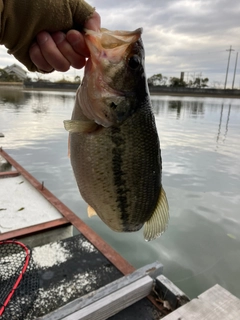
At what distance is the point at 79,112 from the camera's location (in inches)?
54.3

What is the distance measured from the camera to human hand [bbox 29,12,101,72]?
50.9 inches

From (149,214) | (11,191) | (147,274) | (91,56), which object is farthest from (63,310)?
(11,191)

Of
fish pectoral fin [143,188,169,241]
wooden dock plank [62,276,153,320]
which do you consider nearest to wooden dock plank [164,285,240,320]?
wooden dock plank [62,276,153,320]

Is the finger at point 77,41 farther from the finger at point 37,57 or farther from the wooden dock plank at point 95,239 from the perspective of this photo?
the wooden dock plank at point 95,239

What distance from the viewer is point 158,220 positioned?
1559 mm

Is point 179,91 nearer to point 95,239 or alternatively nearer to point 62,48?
point 95,239

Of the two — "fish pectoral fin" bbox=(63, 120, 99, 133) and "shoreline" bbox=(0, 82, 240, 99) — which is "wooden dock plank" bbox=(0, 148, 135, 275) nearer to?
"fish pectoral fin" bbox=(63, 120, 99, 133)

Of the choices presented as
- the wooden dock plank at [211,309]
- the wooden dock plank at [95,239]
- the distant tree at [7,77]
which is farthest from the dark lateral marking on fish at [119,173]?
the distant tree at [7,77]

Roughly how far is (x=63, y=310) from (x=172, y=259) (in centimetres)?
278

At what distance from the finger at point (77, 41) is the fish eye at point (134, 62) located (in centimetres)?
21

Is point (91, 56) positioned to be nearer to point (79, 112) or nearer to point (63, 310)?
point (79, 112)

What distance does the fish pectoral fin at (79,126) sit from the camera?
1312 millimetres

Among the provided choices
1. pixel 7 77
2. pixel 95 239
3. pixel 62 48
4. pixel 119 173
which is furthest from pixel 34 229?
pixel 7 77

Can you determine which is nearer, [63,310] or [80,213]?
[63,310]
